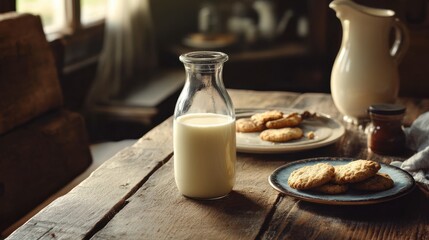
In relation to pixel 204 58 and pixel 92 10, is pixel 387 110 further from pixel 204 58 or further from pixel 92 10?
pixel 92 10

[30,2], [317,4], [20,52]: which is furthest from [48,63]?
[317,4]

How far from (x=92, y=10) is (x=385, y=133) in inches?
92.0

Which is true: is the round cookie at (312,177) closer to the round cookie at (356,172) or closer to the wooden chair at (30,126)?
the round cookie at (356,172)

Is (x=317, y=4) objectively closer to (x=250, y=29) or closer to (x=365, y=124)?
(x=250, y=29)

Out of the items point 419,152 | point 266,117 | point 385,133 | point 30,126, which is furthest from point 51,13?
point 419,152

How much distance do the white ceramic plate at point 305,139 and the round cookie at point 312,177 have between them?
0.23m

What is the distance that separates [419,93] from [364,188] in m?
2.24

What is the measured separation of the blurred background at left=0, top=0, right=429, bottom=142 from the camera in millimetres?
3271

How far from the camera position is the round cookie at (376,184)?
128 cm

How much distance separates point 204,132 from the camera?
4.18 ft

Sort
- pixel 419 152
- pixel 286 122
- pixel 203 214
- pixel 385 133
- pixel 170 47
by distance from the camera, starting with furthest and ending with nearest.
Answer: pixel 170 47 → pixel 286 122 → pixel 385 133 → pixel 419 152 → pixel 203 214

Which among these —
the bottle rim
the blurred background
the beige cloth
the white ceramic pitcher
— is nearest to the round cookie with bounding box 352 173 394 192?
the beige cloth

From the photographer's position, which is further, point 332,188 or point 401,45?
point 401,45

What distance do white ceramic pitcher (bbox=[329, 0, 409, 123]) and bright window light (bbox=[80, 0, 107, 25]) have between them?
1.90 metres
